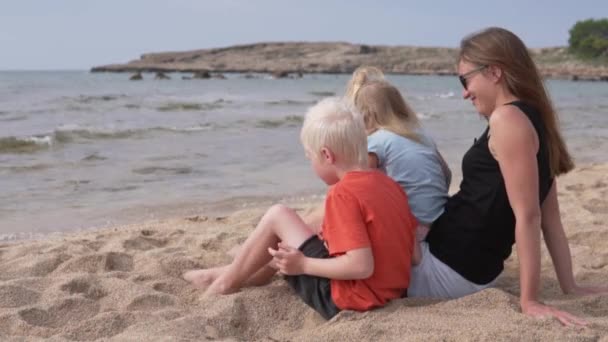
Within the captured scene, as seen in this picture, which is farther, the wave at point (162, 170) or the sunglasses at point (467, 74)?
the wave at point (162, 170)

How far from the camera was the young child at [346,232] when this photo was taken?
8.74 feet

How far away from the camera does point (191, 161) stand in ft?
28.5

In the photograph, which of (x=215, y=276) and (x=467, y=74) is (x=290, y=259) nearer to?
(x=215, y=276)

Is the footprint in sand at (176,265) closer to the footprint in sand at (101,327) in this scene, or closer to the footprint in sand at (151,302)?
the footprint in sand at (151,302)

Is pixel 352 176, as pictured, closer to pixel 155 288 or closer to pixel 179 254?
pixel 155 288

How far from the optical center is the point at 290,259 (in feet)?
9.32

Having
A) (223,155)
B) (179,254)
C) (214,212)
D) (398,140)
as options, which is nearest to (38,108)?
(223,155)

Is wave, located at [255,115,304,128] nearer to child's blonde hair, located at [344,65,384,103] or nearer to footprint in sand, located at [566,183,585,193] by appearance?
footprint in sand, located at [566,183,585,193]

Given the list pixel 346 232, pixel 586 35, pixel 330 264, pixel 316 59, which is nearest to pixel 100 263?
pixel 330 264

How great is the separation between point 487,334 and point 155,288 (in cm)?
162

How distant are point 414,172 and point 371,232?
1.73 ft

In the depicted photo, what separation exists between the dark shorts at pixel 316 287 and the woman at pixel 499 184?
0.39 m

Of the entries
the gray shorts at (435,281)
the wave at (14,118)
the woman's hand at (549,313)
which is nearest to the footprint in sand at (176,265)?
the gray shorts at (435,281)

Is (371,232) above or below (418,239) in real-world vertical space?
above
